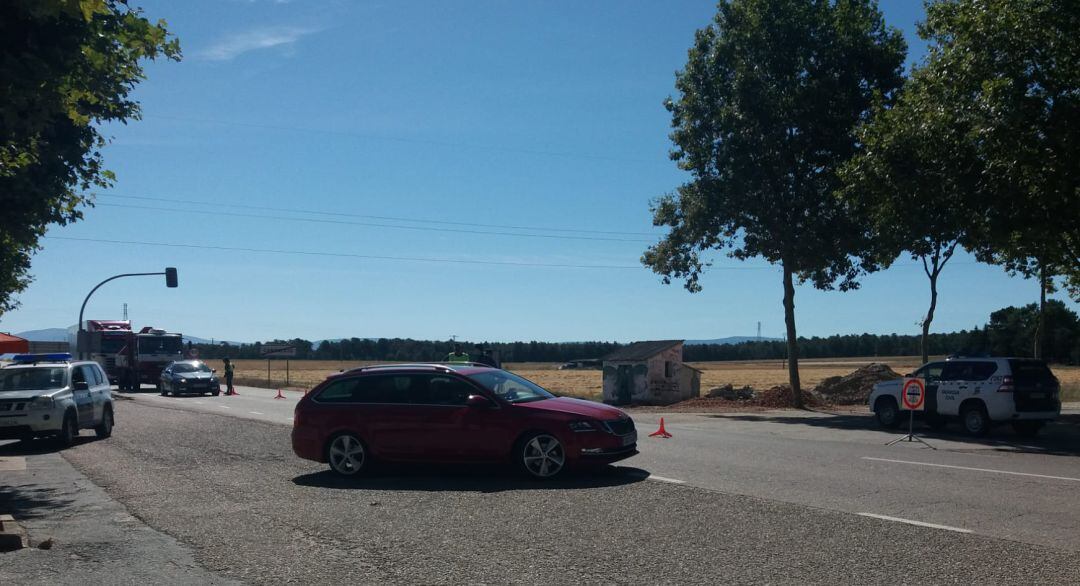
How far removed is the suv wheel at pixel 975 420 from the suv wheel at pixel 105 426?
58.8 feet

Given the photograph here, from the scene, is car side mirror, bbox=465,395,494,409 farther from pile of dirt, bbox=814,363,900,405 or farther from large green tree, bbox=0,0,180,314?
pile of dirt, bbox=814,363,900,405

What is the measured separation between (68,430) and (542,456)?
10.8 m

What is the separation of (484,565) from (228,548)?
247 centimetres

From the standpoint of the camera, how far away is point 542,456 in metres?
12.1

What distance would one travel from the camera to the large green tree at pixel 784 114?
27047mm

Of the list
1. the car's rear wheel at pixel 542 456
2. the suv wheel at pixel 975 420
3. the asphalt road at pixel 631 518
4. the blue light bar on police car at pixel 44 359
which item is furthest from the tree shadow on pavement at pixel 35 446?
the suv wheel at pixel 975 420

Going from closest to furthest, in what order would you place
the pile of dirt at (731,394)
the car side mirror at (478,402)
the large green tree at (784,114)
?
the car side mirror at (478,402)
the large green tree at (784,114)
the pile of dirt at (731,394)

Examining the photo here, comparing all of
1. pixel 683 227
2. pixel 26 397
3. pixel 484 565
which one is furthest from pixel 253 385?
pixel 484 565

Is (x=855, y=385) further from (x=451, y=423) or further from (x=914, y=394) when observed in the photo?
(x=451, y=423)

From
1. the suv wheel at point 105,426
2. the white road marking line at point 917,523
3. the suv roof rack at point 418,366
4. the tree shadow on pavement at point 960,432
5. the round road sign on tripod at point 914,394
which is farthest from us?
the suv wheel at point 105,426

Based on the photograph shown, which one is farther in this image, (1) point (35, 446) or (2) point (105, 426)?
(2) point (105, 426)

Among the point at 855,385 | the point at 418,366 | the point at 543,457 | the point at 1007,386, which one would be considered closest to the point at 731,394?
the point at 855,385

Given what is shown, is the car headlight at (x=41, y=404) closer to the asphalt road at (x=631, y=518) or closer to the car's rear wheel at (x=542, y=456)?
the asphalt road at (x=631, y=518)

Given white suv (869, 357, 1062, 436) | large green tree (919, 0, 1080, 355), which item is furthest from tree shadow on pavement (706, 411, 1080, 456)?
large green tree (919, 0, 1080, 355)
